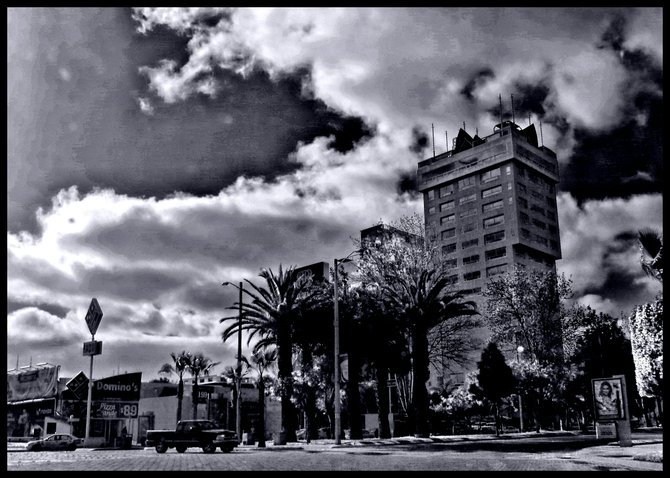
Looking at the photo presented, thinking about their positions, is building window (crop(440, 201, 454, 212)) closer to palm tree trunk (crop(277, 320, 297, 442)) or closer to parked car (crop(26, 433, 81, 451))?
palm tree trunk (crop(277, 320, 297, 442))

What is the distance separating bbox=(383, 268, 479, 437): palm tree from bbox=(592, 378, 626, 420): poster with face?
14.8 metres

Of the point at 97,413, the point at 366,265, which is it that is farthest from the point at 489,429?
the point at 97,413

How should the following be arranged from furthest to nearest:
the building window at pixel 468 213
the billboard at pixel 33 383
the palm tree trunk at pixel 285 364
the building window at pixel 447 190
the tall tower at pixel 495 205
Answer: the building window at pixel 447 190 → the building window at pixel 468 213 → the tall tower at pixel 495 205 → the billboard at pixel 33 383 → the palm tree trunk at pixel 285 364

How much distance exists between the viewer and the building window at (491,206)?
5551 inches

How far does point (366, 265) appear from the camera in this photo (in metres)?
51.9

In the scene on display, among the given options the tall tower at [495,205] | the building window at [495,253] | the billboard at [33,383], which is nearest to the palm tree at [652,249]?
the billboard at [33,383]

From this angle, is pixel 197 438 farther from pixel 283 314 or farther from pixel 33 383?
pixel 33 383

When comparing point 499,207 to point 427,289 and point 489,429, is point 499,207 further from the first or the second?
point 427,289

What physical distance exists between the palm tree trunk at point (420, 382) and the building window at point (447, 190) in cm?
10763

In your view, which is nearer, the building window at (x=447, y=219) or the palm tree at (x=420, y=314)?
the palm tree at (x=420, y=314)

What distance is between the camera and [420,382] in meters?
44.8

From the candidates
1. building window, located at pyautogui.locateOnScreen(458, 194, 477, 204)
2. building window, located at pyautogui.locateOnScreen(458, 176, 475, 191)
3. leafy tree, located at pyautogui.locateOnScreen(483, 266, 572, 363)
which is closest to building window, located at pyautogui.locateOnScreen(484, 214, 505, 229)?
building window, located at pyautogui.locateOnScreen(458, 194, 477, 204)

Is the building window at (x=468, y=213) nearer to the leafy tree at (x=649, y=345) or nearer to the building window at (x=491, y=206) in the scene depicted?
the building window at (x=491, y=206)

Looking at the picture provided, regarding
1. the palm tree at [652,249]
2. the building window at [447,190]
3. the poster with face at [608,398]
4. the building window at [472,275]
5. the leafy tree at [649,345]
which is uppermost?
the building window at [447,190]
